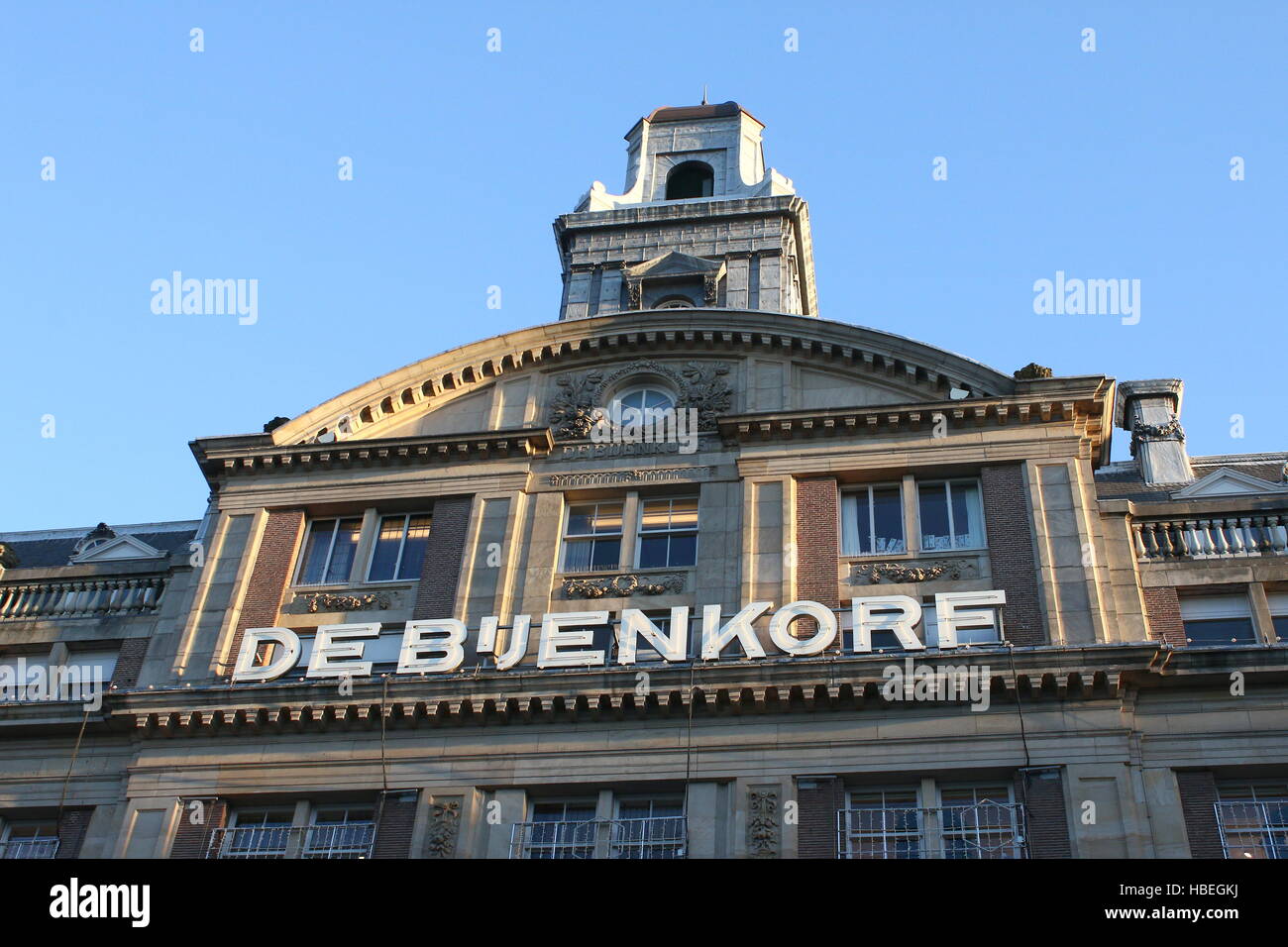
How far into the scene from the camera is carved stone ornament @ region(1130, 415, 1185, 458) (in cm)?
3619

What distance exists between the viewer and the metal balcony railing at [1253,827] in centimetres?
2627

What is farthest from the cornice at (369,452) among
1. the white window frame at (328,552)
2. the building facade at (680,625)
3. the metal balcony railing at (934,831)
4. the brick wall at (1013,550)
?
the metal balcony railing at (934,831)

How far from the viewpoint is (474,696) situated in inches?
1161

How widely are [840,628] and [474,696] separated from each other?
707cm

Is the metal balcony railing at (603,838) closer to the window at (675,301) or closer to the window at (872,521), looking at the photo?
the window at (872,521)

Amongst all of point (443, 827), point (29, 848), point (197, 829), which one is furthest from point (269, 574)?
point (443, 827)

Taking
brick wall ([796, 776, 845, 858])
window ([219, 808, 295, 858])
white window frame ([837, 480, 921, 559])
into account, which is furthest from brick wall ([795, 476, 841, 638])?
window ([219, 808, 295, 858])

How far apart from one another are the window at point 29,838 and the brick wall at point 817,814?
14180mm

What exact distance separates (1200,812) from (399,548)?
16906 millimetres

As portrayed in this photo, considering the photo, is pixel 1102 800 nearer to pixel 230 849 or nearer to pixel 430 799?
pixel 430 799

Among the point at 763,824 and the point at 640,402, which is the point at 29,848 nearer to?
the point at 763,824

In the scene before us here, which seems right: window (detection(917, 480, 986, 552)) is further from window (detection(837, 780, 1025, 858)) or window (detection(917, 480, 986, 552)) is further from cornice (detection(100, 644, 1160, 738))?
window (detection(837, 780, 1025, 858))

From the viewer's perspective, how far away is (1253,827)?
1048 inches
